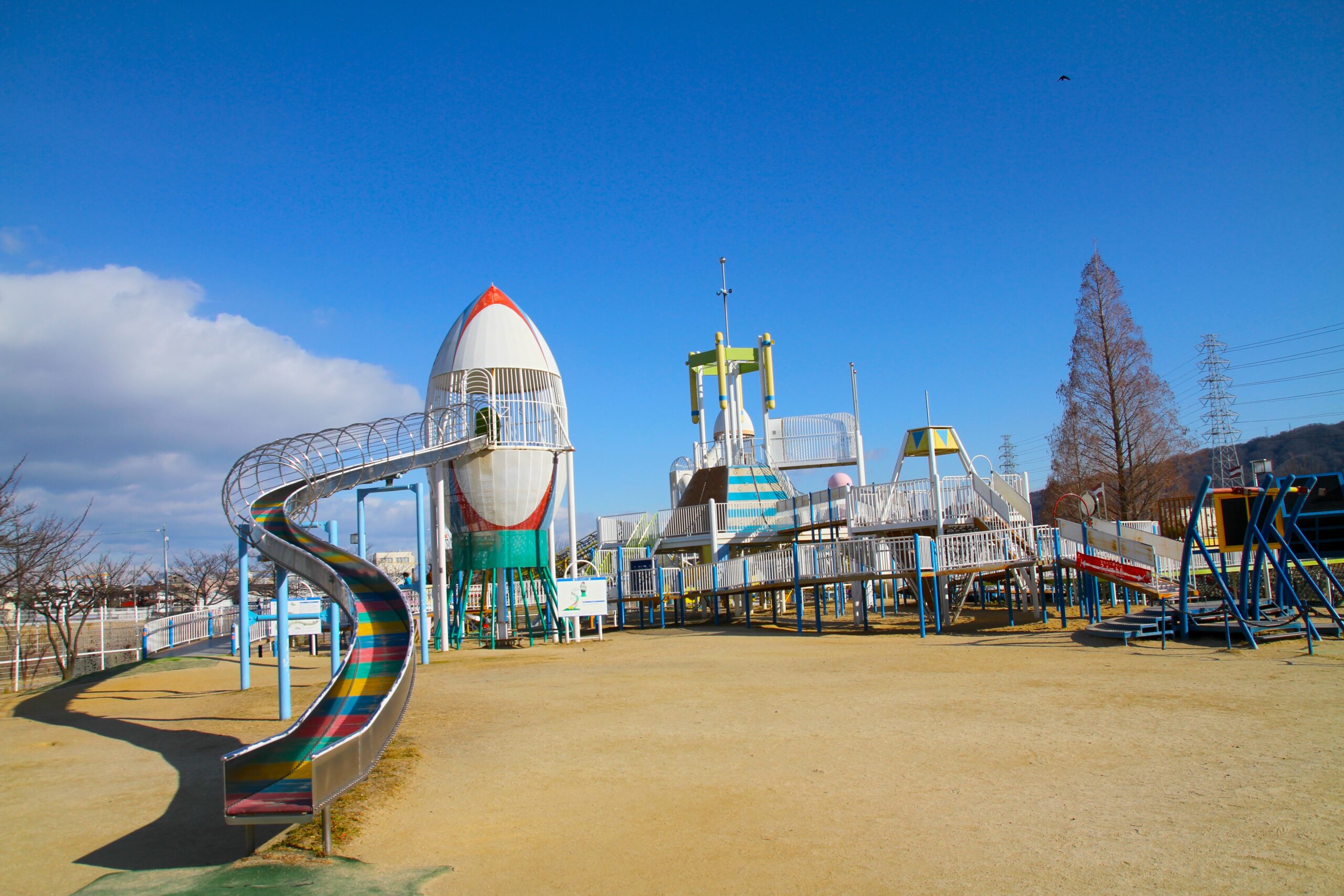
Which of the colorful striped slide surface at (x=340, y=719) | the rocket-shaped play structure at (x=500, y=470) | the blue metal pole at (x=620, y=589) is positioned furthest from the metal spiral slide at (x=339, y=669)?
the blue metal pole at (x=620, y=589)

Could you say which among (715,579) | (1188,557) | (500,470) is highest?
(500,470)

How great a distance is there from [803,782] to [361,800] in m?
3.91

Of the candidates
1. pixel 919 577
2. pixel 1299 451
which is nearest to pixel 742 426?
pixel 919 577

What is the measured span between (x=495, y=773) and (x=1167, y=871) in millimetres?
5774

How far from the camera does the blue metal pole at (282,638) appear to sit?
12203mm

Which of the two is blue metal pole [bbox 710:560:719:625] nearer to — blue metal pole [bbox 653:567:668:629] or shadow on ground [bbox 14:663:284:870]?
blue metal pole [bbox 653:567:668:629]

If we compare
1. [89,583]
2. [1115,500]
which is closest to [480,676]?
[89,583]

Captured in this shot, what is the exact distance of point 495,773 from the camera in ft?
27.8

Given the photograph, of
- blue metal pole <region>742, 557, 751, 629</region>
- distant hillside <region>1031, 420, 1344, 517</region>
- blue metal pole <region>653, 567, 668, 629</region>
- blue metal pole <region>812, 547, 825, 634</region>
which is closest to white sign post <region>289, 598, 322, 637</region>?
blue metal pole <region>653, 567, 668, 629</region>

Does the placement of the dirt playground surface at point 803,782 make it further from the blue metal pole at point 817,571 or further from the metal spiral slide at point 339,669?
the blue metal pole at point 817,571

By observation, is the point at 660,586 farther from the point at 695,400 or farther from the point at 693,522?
the point at 695,400

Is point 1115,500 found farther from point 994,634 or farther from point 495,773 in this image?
point 495,773

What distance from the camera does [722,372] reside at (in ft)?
111

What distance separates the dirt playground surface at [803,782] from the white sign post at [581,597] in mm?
8461
